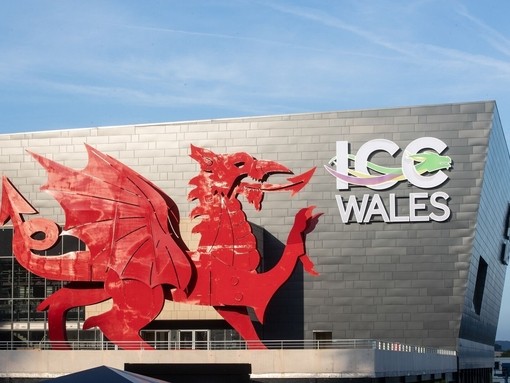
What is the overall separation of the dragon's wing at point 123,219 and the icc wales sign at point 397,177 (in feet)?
38.2

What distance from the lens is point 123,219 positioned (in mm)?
45250

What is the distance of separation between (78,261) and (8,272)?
35.4 feet

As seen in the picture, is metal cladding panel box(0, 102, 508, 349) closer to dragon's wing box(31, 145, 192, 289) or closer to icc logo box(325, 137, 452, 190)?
icc logo box(325, 137, 452, 190)

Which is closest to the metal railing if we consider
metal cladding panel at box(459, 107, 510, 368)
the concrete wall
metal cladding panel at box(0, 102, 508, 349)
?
metal cladding panel at box(0, 102, 508, 349)

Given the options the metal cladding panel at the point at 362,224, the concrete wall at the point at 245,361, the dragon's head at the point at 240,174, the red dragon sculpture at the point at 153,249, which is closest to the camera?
the concrete wall at the point at 245,361

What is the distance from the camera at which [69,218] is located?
4550cm

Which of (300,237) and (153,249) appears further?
(153,249)

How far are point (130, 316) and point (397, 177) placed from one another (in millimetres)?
16148

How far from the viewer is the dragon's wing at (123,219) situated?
44.3 metres

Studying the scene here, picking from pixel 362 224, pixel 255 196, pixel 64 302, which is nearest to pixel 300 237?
pixel 255 196

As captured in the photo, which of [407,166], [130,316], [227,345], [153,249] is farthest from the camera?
[407,166]

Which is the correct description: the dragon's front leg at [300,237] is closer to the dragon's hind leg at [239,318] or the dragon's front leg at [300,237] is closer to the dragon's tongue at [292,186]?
the dragon's tongue at [292,186]

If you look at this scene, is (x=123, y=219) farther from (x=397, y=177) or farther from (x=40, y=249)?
(x=397, y=177)

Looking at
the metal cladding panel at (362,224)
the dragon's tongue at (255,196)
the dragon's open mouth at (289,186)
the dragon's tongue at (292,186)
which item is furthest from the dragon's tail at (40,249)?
the metal cladding panel at (362,224)
